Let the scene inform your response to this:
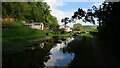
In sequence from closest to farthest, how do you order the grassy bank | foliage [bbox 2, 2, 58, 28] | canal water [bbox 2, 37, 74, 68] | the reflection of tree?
the reflection of tree
canal water [bbox 2, 37, 74, 68]
the grassy bank
foliage [bbox 2, 2, 58, 28]

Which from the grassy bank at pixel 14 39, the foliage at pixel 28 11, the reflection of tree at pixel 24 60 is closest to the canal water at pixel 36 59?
the reflection of tree at pixel 24 60

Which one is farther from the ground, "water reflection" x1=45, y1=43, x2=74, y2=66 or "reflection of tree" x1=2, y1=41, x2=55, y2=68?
"reflection of tree" x1=2, y1=41, x2=55, y2=68

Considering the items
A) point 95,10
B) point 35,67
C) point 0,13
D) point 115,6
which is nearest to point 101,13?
point 95,10

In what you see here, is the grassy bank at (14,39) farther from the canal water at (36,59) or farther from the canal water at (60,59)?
the canal water at (60,59)

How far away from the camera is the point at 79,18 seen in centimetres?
2878

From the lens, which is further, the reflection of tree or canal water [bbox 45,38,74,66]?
canal water [bbox 45,38,74,66]

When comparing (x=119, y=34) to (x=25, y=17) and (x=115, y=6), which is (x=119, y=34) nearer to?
(x=115, y=6)

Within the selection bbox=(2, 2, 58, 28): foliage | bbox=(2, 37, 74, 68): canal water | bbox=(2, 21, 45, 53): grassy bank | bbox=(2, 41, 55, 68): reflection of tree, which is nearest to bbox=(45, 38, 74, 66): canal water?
bbox=(2, 37, 74, 68): canal water

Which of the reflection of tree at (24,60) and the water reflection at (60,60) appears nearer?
the reflection of tree at (24,60)

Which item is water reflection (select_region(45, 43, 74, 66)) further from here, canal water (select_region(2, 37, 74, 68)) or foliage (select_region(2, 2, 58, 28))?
foliage (select_region(2, 2, 58, 28))

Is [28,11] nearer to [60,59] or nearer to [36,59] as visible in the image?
[60,59]

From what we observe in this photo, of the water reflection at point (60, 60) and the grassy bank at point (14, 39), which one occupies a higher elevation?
the grassy bank at point (14, 39)

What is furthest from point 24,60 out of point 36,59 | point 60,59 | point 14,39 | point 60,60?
point 14,39

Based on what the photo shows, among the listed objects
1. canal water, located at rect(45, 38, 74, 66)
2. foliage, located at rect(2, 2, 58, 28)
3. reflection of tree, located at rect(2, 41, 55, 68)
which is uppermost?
foliage, located at rect(2, 2, 58, 28)
